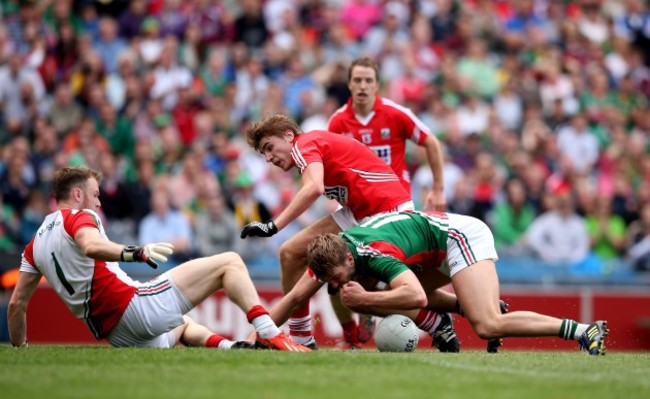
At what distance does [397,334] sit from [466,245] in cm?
91

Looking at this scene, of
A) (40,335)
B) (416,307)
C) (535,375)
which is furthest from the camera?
(40,335)

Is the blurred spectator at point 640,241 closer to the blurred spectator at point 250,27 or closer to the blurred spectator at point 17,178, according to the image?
the blurred spectator at point 250,27

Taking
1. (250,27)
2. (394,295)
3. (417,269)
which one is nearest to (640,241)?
(250,27)

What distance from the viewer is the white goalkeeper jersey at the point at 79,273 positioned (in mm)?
9078

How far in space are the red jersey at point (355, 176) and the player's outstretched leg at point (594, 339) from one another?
6.71 ft

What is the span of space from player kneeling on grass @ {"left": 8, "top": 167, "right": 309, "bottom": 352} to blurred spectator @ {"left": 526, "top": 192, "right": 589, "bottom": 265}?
26.2 feet

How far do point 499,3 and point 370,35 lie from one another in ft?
10.6

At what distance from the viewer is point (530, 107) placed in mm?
19531

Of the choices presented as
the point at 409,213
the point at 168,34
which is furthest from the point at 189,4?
the point at 409,213

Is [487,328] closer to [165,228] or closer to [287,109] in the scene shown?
[165,228]

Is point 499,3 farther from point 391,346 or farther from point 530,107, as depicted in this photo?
point 391,346

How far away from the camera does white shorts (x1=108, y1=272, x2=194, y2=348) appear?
9273 mm

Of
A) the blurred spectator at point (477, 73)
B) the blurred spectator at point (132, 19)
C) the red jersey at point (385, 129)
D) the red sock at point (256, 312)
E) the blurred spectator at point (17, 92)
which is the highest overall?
the blurred spectator at point (132, 19)

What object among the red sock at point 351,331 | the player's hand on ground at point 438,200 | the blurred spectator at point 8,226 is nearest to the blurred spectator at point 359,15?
the blurred spectator at point 8,226
